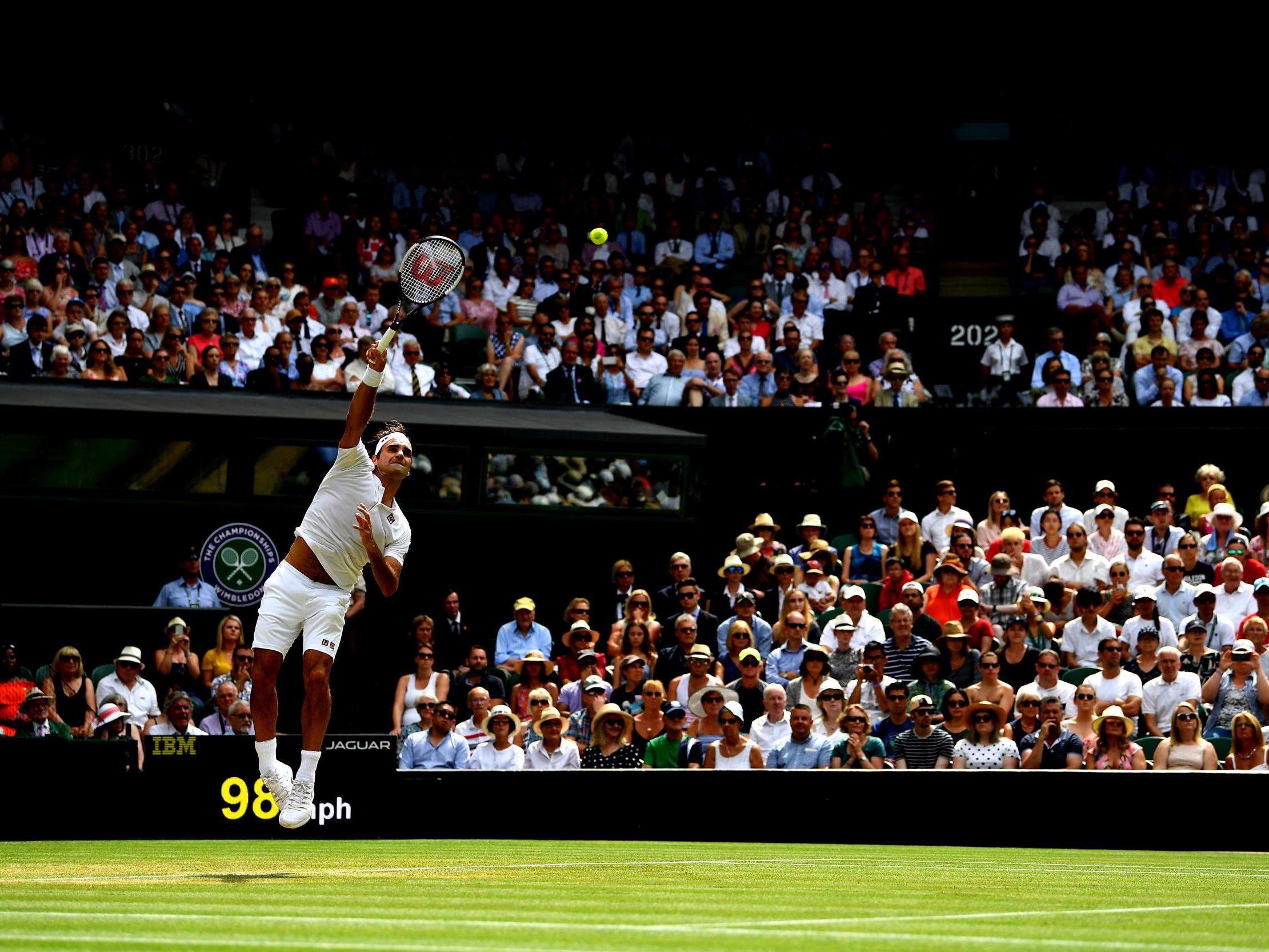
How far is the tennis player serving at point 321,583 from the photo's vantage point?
9500 mm

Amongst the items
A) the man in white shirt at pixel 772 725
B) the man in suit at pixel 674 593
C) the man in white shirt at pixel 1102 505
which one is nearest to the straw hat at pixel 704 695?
the man in white shirt at pixel 772 725

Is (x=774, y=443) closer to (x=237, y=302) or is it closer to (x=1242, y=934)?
(x=237, y=302)

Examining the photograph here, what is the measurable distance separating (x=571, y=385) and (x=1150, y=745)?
7955 millimetres

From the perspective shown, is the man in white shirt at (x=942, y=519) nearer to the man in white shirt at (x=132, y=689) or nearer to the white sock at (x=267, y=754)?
the man in white shirt at (x=132, y=689)

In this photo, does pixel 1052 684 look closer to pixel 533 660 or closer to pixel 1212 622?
pixel 1212 622

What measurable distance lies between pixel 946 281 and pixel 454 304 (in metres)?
6.50

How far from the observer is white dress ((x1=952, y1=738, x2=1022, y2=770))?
13.7 meters

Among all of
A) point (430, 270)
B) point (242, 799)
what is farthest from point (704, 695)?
point (430, 270)

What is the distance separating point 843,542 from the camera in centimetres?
1794

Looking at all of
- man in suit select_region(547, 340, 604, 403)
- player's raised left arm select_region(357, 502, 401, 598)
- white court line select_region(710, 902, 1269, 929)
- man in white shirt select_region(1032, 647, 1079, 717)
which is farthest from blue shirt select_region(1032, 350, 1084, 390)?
white court line select_region(710, 902, 1269, 929)

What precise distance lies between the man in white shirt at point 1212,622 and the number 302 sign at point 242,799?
7286 millimetres

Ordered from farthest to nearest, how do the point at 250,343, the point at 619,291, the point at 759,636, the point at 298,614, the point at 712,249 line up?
1. the point at 712,249
2. the point at 619,291
3. the point at 250,343
4. the point at 759,636
5. the point at 298,614

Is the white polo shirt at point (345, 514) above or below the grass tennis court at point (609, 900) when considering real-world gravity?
above

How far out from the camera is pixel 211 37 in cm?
2702
